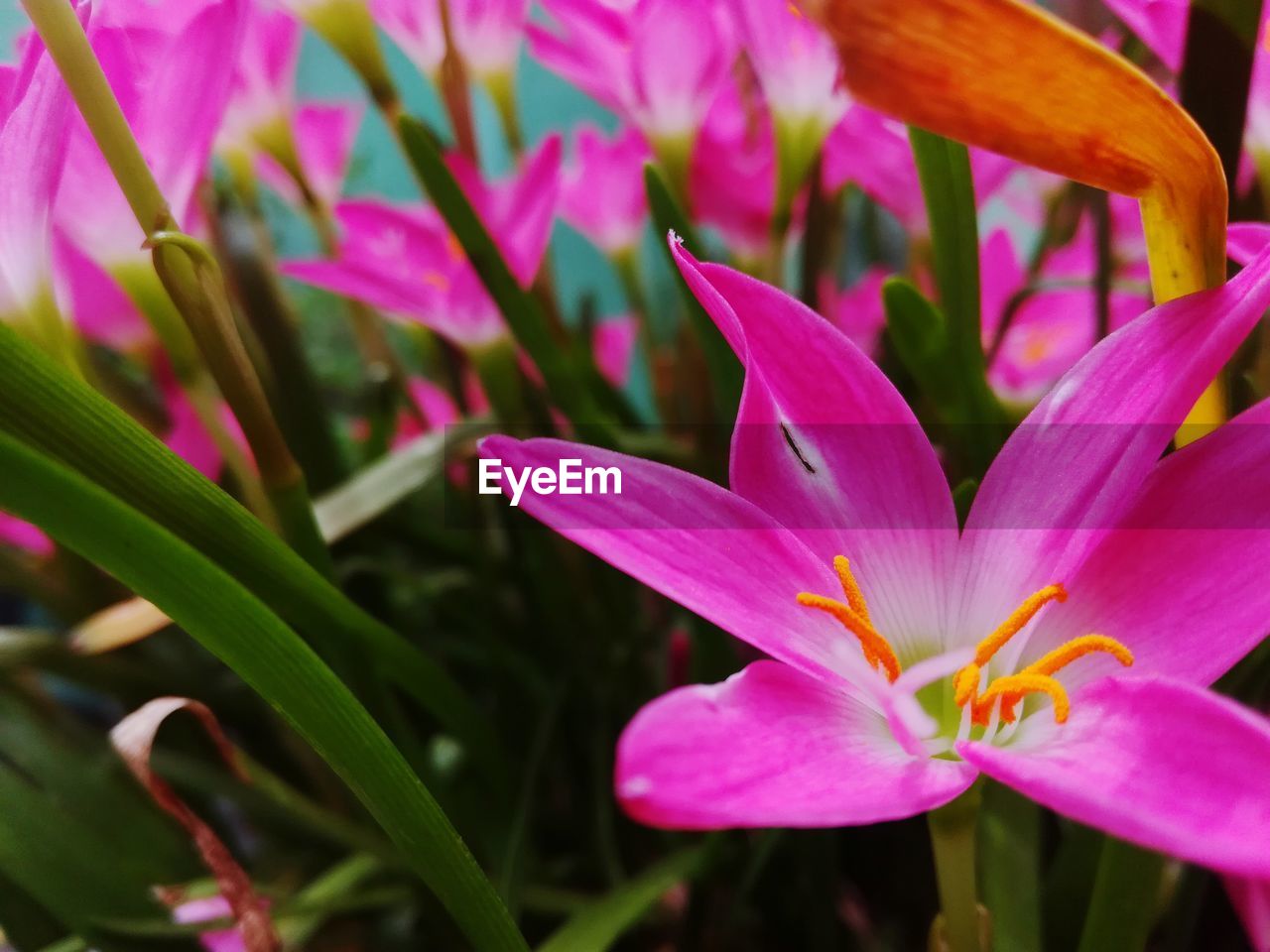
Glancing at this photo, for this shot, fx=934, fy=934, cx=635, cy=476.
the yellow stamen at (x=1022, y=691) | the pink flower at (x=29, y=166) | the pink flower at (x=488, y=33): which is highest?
the pink flower at (x=488, y=33)

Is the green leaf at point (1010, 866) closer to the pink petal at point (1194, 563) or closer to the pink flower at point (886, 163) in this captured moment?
the pink petal at point (1194, 563)

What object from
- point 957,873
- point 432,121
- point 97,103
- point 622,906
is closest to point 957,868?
point 957,873

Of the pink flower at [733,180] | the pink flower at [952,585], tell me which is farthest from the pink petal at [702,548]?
the pink flower at [733,180]

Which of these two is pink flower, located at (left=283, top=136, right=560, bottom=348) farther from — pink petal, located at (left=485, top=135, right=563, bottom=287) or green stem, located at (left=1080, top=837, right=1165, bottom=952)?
green stem, located at (left=1080, top=837, right=1165, bottom=952)

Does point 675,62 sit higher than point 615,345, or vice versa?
point 675,62

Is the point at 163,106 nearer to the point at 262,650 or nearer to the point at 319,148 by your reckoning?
the point at 262,650

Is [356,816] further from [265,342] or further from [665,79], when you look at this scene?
[665,79]
